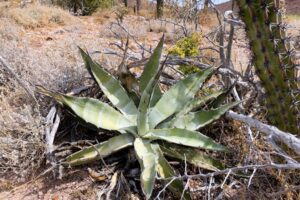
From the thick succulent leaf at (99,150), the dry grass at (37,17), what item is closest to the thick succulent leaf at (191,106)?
the thick succulent leaf at (99,150)

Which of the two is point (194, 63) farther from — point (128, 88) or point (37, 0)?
point (37, 0)

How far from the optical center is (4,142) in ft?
8.70

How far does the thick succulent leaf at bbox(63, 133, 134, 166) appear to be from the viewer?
2.40m

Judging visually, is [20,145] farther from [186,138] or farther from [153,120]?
[186,138]

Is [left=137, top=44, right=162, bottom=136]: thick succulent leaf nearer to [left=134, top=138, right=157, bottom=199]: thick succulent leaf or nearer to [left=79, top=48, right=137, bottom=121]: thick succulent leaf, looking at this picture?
[left=134, top=138, right=157, bottom=199]: thick succulent leaf

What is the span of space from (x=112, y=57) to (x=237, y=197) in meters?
2.56

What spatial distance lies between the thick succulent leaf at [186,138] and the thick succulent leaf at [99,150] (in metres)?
0.14

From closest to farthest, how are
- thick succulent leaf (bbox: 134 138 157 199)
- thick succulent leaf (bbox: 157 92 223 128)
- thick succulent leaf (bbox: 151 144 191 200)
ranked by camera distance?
thick succulent leaf (bbox: 134 138 157 199) < thick succulent leaf (bbox: 151 144 191 200) < thick succulent leaf (bbox: 157 92 223 128)

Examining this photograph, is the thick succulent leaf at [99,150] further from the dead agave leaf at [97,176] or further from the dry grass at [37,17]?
the dry grass at [37,17]

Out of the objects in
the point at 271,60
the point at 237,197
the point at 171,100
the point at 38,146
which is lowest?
the point at 237,197

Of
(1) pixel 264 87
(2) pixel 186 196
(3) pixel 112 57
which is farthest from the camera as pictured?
(3) pixel 112 57

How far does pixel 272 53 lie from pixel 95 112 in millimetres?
1197

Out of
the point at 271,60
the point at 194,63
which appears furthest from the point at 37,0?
the point at 271,60

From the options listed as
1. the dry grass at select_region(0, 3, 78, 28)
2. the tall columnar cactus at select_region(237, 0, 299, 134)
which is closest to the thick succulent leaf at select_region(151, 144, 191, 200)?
the tall columnar cactus at select_region(237, 0, 299, 134)
